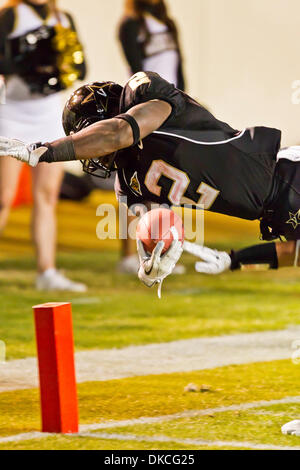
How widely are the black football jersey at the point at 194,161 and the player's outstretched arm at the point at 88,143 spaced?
128 millimetres

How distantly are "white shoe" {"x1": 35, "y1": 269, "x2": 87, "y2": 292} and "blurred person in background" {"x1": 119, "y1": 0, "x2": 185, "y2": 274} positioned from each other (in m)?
0.76

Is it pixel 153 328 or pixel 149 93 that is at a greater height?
pixel 149 93

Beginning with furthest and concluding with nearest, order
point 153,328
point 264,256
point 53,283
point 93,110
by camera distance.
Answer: point 53,283 < point 153,328 < point 264,256 < point 93,110

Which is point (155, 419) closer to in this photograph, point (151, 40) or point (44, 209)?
point (44, 209)

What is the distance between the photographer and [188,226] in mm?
9984

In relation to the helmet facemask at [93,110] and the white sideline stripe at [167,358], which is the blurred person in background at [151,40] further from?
the helmet facemask at [93,110]

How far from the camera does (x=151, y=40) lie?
7859mm

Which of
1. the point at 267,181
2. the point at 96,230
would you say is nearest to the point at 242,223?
the point at 96,230

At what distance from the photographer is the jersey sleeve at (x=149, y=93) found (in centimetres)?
362

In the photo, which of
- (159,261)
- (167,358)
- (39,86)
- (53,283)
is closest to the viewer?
(159,261)

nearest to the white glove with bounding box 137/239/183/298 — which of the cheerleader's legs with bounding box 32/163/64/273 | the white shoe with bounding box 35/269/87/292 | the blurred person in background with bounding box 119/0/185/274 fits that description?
the cheerleader's legs with bounding box 32/163/64/273

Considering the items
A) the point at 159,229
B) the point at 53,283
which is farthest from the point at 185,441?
the point at 53,283

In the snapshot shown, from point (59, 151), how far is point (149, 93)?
1.49 feet
